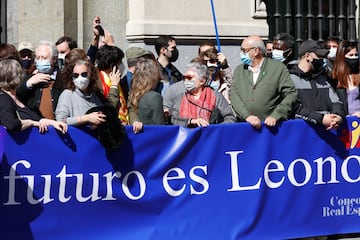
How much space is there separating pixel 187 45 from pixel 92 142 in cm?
505

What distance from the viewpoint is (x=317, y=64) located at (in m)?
9.20

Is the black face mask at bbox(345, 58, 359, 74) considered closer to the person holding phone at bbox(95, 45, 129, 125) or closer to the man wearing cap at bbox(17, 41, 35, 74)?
the person holding phone at bbox(95, 45, 129, 125)

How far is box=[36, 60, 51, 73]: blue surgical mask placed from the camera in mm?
8711

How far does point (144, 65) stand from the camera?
896 centimetres

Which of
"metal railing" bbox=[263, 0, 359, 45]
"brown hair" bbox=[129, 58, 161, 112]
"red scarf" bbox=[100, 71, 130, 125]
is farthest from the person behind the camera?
"metal railing" bbox=[263, 0, 359, 45]

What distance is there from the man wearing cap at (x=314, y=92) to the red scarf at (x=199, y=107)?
0.87 metres

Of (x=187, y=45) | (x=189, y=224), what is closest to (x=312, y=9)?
(x=187, y=45)

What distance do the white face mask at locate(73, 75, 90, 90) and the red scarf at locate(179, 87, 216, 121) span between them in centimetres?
118

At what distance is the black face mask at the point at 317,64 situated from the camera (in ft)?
30.1

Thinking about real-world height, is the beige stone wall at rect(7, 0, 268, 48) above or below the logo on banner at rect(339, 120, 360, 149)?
above

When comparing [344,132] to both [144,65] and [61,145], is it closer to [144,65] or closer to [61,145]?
[144,65]

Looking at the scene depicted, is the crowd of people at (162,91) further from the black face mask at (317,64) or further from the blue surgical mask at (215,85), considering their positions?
the blue surgical mask at (215,85)

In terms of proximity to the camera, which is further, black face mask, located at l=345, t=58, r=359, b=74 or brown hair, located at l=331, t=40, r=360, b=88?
black face mask, located at l=345, t=58, r=359, b=74

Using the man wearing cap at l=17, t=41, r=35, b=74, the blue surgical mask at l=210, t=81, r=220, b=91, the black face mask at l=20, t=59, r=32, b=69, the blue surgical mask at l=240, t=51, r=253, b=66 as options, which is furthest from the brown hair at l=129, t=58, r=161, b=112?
the black face mask at l=20, t=59, r=32, b=69
